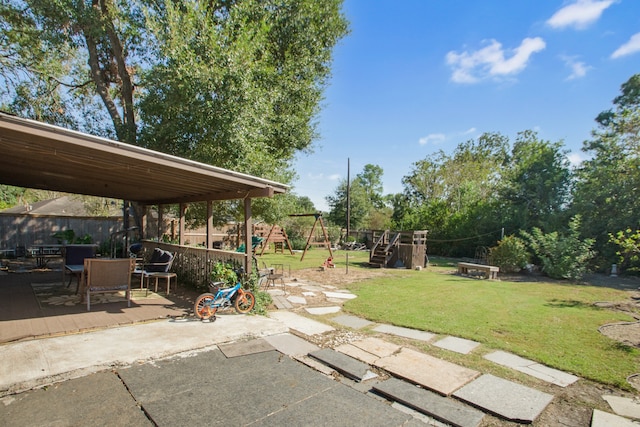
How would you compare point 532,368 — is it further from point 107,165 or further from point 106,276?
point 107,165

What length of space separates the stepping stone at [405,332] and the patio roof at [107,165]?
8.75ft

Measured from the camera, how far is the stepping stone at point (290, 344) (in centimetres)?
381

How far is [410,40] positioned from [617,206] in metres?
9.28

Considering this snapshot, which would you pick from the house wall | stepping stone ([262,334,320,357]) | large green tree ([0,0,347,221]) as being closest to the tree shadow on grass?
stepping stone ([262,334,320,357])

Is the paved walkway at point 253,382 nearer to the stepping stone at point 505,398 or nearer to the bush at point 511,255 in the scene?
the stepping stone at point 505,398

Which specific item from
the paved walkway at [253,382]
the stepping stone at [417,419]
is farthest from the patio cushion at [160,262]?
the stepping stone at [417,419]

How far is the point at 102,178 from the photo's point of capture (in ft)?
21.0

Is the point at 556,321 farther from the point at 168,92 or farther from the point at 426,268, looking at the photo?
the point at 168,92

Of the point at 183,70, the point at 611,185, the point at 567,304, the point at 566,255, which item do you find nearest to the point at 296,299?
the point at 567,304

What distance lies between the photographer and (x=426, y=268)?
12.8 meters

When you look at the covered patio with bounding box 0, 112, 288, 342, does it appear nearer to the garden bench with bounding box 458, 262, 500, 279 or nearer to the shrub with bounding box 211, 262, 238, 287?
the shrub with bounding box 211, 262, 238, 287

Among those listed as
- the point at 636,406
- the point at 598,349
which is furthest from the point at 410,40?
the point at 636,406

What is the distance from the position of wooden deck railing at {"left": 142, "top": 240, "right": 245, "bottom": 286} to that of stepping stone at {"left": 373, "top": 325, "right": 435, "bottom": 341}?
253cm

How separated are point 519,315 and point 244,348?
4.59 meters
